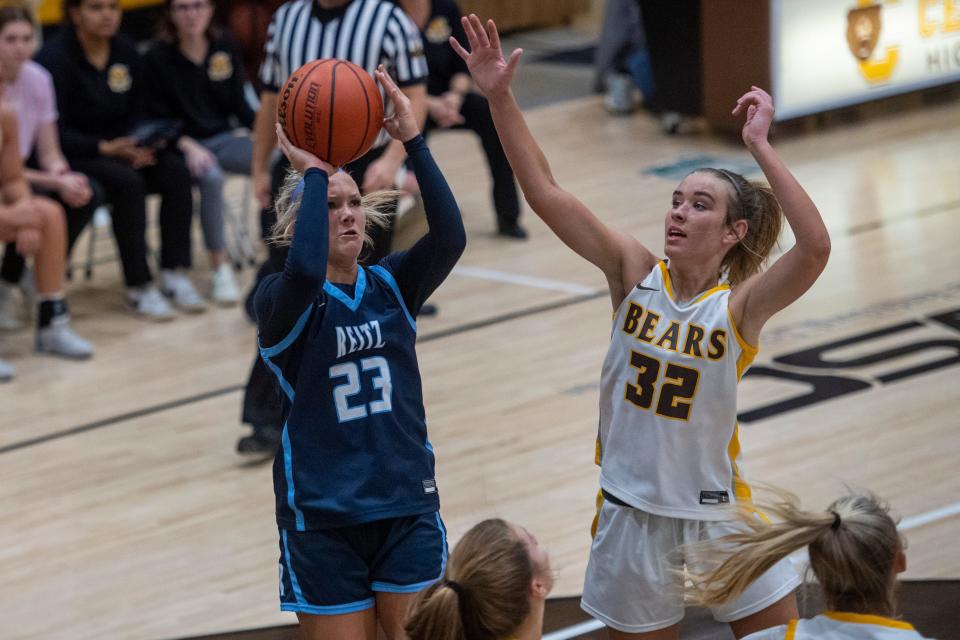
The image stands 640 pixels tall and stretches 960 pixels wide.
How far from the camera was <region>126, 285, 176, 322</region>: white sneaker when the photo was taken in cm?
819

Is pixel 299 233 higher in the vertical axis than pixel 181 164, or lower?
higher

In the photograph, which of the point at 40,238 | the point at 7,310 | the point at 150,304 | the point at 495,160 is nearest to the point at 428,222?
the point at 40,238

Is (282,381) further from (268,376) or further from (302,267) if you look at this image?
(268,376)

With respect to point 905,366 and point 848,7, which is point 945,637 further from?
point 848,7

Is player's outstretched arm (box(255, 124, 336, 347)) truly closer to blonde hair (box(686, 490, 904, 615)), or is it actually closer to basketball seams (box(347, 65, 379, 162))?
basketball seams (box(347, 65, 379, 162))

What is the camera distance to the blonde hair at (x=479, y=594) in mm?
2779

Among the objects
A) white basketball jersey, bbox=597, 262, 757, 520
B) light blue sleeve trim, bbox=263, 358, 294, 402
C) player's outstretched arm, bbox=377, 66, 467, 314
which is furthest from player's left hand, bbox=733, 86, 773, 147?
light blue sleeve trim, bbox=263, 358, 294, 402

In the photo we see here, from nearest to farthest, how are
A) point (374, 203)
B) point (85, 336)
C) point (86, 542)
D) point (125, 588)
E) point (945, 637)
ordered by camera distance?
1. point (374, 203)
2. point (945, 637)
3. point (125, 588)
4. point (86, 542)
5. point (85, 336)

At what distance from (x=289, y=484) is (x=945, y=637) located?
6.69ft

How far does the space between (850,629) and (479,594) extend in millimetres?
703

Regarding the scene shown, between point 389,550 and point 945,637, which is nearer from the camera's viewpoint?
point 389,550

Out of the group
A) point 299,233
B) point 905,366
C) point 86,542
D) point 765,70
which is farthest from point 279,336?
point 765,70

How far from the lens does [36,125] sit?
7.89 metres

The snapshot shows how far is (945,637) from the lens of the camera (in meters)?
4.24
